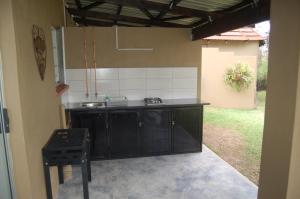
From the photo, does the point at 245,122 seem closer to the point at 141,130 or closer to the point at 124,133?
the point at 141,130

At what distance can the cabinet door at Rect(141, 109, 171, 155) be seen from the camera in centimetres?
379

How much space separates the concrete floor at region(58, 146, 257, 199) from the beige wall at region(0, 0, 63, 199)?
0.87m

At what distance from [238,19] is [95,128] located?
252 centimetres

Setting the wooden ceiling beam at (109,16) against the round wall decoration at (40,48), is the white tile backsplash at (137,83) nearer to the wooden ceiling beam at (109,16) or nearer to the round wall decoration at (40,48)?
the wooden ceiling beam at (109,16)

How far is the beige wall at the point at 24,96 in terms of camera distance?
166 centimetres

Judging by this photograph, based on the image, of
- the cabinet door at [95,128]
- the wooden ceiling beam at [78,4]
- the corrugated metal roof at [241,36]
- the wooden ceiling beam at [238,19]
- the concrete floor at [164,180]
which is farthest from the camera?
the corrugated metal roof at [241,36]

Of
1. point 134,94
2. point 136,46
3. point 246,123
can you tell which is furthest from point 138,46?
point 246,123

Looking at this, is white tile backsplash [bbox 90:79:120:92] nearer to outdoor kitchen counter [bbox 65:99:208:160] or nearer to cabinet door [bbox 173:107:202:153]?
outdoor kitchen counter [bbox 65:99:208:160]

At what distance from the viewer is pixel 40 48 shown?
234 centimetres

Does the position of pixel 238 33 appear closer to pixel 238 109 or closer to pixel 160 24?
pixel 238 109

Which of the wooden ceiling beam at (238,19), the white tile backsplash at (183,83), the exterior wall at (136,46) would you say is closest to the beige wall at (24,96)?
the exterior wall at (136,46)

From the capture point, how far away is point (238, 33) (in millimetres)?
7238

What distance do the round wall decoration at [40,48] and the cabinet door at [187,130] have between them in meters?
2.14

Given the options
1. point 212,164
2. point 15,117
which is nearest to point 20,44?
point 15,117
